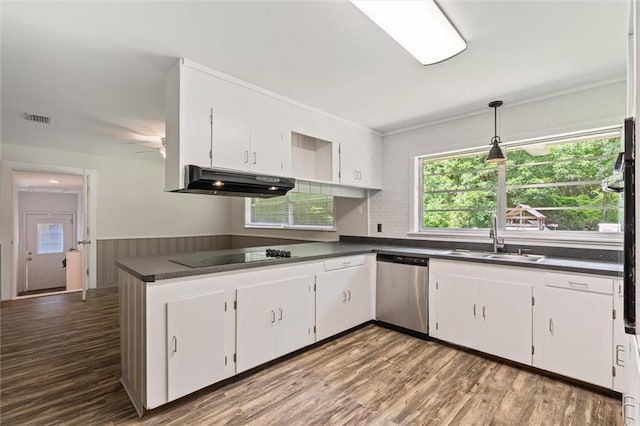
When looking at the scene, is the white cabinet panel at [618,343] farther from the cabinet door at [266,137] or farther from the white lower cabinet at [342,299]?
the cabinet door at [266,137]

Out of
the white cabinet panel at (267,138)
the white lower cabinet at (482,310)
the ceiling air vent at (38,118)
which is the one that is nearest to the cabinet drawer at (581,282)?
the white lower cabinet at (482,310)

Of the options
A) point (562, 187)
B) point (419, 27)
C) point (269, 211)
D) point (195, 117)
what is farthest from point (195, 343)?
point (269, 211)

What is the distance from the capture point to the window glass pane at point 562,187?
2682mm

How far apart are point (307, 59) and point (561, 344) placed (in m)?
2.94

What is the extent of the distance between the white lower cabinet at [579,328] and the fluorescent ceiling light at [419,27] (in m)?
1.93

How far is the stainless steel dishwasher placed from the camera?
121 inches

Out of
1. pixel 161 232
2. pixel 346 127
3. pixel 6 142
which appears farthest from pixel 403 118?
pixel 6 142

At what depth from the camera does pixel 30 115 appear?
10.9ft

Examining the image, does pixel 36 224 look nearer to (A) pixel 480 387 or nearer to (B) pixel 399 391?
(B) pixel 399 391

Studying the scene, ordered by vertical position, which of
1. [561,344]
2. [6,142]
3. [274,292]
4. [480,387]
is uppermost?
[6,142]

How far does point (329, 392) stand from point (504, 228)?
2496mm

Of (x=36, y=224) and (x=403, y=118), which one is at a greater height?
(x=403, y=118)

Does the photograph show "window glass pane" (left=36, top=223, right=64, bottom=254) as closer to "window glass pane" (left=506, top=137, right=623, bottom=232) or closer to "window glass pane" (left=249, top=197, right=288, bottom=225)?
"window glass pane" (left=249, top=197, right=288, bottom=225)

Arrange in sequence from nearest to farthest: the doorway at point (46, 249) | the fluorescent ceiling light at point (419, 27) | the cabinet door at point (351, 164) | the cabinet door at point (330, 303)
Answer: the fluorescent ceiling light at point (419, 27) < the cabinet door at point (330, 303) < the cabinet door at point (351, 164) < the doorway at point (46, 249)
